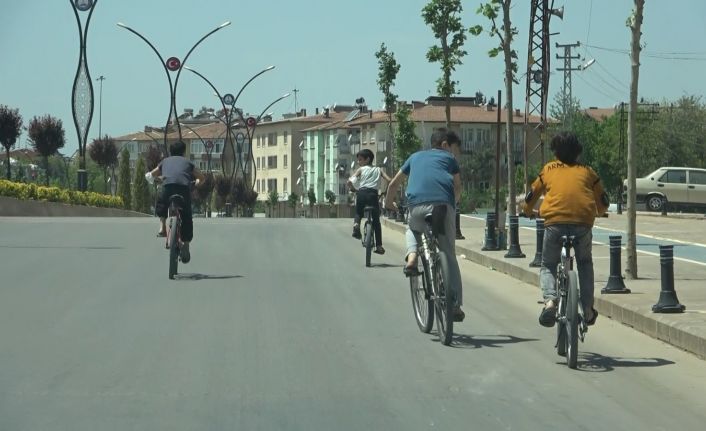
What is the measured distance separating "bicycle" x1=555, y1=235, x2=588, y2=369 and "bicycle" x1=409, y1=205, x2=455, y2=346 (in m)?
0.95

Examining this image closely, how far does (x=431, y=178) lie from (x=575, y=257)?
1664 mm

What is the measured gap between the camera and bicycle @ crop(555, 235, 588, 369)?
891 cm

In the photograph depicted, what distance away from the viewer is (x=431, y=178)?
10.5 metres

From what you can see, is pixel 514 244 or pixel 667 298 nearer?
pixel 667 298

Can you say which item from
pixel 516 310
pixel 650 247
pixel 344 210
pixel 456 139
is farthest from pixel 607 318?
pixel 344 210

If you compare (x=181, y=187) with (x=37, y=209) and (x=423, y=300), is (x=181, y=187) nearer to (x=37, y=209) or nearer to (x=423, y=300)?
(x=423, y=300)

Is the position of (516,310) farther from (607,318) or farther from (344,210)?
(344,210)

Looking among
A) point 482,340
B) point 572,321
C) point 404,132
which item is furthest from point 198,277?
point 404,132

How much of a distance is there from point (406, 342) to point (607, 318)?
321cm

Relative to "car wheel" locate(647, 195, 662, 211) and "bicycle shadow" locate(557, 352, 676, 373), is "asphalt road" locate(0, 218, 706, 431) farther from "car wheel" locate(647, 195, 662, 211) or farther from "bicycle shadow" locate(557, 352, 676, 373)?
"car wheel" locate(647, 195, 662, 211)

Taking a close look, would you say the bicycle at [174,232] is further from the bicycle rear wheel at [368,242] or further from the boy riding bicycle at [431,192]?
the boy riding bicycle at [431,192]

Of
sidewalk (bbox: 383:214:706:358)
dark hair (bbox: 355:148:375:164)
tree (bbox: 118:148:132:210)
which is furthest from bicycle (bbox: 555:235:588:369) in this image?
tree (bbox: 118:148:132:210)

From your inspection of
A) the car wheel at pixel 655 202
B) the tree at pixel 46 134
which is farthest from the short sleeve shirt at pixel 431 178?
the tree at pixel 46 134

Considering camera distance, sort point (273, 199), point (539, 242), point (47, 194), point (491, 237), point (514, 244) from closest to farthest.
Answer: point (539, 242), point (514, 244), point (491, 237), point (47, 194), point (273, 199)
